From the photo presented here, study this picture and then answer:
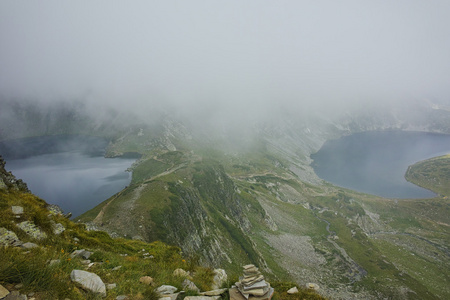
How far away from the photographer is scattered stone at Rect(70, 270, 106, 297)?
831 cm

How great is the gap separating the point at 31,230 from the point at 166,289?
31.4 feet

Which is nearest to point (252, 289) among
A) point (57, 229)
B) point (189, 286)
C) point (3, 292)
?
point (189, 286)

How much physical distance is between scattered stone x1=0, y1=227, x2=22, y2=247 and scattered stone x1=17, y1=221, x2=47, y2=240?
5.03 feet

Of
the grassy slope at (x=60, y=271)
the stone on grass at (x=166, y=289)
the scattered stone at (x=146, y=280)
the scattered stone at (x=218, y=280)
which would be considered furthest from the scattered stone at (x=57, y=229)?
the scattered stone at (x=218, y=280)

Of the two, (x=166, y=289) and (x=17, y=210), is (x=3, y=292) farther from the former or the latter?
(x=17, y=210)

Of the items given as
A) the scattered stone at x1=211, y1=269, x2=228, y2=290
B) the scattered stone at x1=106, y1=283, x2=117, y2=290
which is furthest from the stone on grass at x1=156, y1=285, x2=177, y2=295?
the scattered stone at x1=211, y1=269, x2=228, y2=290

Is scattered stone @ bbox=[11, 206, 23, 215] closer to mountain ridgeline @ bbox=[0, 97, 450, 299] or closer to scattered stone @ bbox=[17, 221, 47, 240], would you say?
scattered stone @ bbox=[17, 221, 47, 240]

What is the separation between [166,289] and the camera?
10.8 meters

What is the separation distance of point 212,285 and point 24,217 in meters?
13.1

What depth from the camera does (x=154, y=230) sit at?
53406mm

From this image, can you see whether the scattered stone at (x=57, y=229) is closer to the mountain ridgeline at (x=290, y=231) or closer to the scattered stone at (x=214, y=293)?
the scattered stone at (x=214, y=293)

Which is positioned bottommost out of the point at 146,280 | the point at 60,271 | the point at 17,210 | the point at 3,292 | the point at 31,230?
the point at 146,280

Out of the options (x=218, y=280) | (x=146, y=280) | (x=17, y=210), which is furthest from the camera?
(x=17, y=210)

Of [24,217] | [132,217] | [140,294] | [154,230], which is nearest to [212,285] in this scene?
[140,294]
